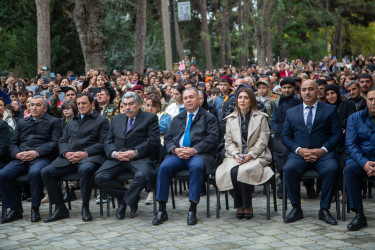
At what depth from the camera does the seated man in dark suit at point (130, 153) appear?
7402mm

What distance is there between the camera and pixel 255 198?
8273 millimetres

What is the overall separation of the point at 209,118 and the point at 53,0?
2191cm

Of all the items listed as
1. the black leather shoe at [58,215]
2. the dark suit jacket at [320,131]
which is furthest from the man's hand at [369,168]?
the black leather shoe at [58,215]

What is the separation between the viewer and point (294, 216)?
268 inches

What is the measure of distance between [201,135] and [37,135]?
260 cm

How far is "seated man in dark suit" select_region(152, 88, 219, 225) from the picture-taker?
7.07m

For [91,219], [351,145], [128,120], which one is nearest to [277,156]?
[351,145]

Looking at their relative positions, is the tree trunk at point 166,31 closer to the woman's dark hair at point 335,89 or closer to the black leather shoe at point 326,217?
the woman's dark hair at point 335,89

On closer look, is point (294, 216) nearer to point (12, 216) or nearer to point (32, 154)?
point (32, 154)

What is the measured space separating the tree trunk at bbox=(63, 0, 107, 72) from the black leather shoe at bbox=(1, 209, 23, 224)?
10692 mm

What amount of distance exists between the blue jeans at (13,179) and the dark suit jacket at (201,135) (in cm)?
195

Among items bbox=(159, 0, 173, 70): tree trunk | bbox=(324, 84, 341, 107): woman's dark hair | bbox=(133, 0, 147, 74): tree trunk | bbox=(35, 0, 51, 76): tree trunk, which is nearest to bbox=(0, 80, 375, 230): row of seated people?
bbox=(324, 84, 341, 107): woman's dark hair

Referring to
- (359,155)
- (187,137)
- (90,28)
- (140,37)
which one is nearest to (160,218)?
(187,137)

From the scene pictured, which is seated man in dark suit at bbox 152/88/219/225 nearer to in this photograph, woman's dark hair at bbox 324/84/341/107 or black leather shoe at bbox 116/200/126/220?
black leather shoe at bbox 116/200/126/220
